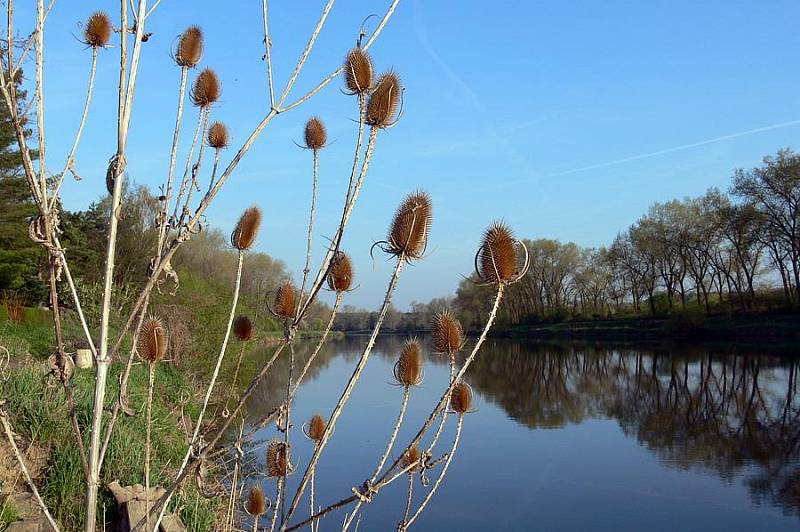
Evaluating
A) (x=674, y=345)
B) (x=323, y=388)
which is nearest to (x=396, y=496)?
(x=323, y=388)

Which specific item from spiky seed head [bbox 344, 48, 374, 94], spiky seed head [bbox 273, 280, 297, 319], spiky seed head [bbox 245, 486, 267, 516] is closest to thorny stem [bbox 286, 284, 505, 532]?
spiky seed head [bbox 344, 48, 374, 94]

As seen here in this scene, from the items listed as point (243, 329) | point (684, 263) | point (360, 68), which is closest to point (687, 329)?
point (684, 263)

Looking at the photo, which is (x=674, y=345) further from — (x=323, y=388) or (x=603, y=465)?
(x=603, y=465)

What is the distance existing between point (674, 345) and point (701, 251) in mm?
9651

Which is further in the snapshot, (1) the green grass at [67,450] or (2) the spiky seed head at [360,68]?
(1) the green grass at [67,450]

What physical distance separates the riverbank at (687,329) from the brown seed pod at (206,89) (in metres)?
43.1

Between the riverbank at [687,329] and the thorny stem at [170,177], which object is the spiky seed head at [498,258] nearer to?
the thorny stem at [170,177]

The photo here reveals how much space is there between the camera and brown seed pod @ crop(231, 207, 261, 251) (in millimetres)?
2211

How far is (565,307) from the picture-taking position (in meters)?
65.6

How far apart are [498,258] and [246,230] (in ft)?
2.78

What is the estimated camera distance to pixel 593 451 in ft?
51.3

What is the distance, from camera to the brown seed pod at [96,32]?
77.7 inches

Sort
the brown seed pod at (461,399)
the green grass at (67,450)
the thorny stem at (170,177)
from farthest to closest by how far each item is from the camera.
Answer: the green grass at (67,450) → the brown seed pod at (461,399) → the thorny stem at (170,177)

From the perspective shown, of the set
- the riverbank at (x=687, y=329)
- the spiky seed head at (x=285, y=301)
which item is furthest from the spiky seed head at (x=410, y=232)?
the riverbank at (x=687, y=329)
